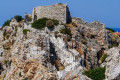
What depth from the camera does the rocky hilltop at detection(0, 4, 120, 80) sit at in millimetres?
40656

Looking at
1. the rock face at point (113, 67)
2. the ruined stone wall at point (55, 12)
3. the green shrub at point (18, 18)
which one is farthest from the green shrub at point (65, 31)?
the green shrub at point (18, 18)

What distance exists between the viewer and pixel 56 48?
45312mm

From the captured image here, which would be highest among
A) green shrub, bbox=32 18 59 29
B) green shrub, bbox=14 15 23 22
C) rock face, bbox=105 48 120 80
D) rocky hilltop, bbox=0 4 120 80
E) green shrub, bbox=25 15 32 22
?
green shrub, bbox=14 15 23 22

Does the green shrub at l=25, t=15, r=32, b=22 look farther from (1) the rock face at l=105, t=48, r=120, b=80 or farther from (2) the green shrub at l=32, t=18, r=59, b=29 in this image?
(1) the rock face at l=105, t=48, r=120, b=80

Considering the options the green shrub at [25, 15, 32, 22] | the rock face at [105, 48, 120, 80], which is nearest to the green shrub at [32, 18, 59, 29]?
the green shrub at [25, 15, 32, 22]

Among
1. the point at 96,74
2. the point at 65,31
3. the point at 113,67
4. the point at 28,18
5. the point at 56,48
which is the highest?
the point at 28,18

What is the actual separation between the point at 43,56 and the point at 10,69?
612cm

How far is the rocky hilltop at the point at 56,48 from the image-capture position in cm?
4066

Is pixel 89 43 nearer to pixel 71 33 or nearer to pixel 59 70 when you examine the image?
pixel 71 33

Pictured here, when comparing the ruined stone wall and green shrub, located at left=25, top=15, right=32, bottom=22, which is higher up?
green shrub, located at left=25, top=15, right=32, bottom=22

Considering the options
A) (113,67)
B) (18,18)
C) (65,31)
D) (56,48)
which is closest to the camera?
(113,67)

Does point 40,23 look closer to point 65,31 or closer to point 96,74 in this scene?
point 65,31

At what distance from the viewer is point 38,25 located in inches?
1909

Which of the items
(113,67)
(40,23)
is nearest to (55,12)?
(40,23)
